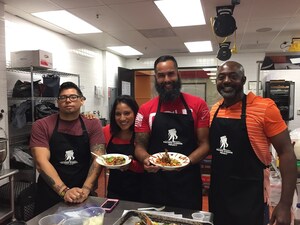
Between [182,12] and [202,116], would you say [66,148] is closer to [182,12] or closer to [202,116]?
[202,116]

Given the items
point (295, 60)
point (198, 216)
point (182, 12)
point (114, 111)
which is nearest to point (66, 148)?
point (114, 111)

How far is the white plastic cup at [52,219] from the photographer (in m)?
1.31

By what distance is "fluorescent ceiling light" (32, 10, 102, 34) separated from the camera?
3896mm

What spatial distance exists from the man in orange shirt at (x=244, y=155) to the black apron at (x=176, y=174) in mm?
132

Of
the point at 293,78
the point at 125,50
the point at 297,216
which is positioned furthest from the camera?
the point at 125,50

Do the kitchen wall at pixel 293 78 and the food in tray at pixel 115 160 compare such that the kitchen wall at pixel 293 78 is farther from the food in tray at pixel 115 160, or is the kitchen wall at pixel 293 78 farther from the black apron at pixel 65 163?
the black apron at pixel 65 163

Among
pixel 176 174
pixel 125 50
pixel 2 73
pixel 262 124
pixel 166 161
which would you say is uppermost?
pixel 125 50

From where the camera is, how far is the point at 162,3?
3.45 metres

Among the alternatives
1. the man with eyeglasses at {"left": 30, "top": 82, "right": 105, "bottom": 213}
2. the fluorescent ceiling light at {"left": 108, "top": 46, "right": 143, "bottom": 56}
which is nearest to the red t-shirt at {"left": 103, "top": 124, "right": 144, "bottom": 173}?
the man with eyeglasses at {"left": 30, "top": 82, "right": 105, "bottom": 213}

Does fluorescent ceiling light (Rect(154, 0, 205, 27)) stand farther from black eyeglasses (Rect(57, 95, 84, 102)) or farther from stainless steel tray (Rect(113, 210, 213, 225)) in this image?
stainless steel tray (Rect(113, 210, 213, 225))

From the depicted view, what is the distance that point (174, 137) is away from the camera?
1.85 meters

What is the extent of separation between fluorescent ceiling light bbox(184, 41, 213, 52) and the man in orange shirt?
431cm

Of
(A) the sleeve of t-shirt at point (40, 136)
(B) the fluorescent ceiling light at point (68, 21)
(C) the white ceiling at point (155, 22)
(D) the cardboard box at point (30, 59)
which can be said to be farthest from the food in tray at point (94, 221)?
(B) the fluorescent ceiling light at point (68, 21)

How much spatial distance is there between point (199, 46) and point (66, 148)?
4.95m
